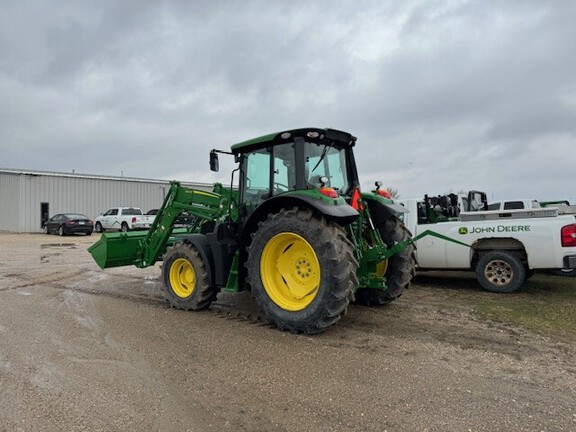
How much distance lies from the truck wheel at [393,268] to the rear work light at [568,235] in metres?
2.94

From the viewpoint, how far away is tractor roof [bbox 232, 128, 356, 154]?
18.2 ft

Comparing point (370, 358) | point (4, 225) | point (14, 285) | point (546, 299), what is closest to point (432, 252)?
point (546, 299)

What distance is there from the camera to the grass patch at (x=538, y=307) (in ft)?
18.2

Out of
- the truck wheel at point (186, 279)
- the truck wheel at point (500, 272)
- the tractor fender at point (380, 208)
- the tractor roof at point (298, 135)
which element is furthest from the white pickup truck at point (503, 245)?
the truck wheel at point (186, 279)

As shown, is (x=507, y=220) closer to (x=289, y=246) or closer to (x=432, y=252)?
(x=432, y=252)

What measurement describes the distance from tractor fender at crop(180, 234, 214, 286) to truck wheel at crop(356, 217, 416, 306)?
2.24 meters

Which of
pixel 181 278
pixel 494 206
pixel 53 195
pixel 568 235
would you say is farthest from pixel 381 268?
pixel 53 195

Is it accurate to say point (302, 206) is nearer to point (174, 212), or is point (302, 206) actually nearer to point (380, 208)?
point (380, 208)

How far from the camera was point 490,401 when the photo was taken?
3.35 meters

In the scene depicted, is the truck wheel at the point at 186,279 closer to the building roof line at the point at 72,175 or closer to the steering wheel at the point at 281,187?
the steering wheel at the point at 281,187

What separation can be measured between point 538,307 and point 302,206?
4160mm

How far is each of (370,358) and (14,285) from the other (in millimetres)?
7600

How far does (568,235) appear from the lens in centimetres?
732

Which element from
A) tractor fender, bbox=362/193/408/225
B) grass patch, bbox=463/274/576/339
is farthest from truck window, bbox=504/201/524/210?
tractor fender, bbox=362/193/408/225
